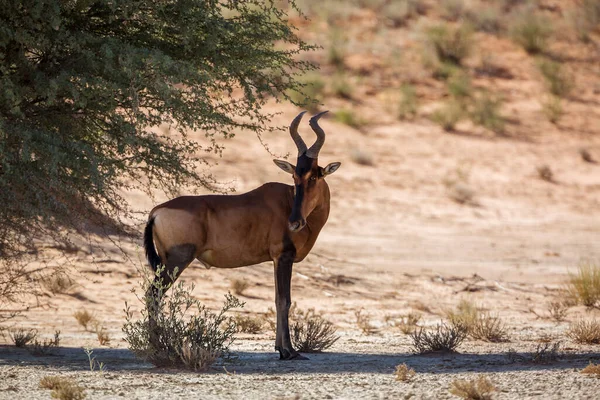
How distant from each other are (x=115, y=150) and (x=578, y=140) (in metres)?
20.3

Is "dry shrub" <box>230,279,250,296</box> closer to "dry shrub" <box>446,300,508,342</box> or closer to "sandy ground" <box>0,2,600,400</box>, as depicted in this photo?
"sandy ground" <box>0,2,600,400</box>

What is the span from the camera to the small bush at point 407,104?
97.3ft

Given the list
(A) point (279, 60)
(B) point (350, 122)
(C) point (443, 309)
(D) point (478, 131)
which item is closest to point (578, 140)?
(D) point (478, 131)

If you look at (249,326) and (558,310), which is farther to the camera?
(558,310)

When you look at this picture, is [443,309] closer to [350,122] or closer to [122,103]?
[122,103]

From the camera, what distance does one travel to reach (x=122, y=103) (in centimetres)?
1040

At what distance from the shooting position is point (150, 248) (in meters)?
9.79

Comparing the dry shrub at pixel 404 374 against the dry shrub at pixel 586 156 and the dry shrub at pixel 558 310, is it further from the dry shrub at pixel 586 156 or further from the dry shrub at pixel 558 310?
the dry shrub at pixel 586 156

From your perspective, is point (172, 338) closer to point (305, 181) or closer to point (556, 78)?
point (305, 181)

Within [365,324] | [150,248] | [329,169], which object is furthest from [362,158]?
[150,248]

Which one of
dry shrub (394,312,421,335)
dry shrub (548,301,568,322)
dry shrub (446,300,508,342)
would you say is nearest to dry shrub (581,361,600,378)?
dry shrub (446,300,508,342)

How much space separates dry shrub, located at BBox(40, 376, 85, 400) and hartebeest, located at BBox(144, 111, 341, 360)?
1.82 metres

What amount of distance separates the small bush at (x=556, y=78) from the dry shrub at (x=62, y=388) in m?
25.7

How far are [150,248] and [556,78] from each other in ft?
79.2
